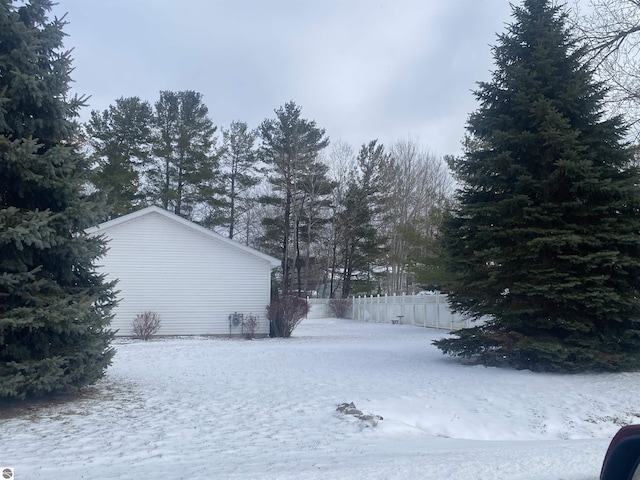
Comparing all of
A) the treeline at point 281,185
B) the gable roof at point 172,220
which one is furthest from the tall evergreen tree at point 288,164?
the gable roof at point 172,220

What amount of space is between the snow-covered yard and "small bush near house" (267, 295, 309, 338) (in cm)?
899

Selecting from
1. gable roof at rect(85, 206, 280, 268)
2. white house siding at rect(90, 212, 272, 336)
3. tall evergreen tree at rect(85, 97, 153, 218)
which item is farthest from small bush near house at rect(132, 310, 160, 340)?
tall evergreen tree at rect(85, 97, 153, 218)

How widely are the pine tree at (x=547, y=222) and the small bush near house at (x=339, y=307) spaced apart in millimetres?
29228

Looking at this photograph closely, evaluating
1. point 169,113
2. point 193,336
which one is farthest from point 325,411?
Answer: point 169,113

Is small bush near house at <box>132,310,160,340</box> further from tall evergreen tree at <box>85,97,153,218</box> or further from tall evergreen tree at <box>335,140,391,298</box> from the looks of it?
tall evergreen tree at <box>335,140,391,298</box>

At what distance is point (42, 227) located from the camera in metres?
8.39

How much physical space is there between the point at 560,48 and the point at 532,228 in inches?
171

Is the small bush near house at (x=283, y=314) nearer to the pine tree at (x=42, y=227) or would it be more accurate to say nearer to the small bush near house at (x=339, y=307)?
the pine tree at (x=42, y=227)

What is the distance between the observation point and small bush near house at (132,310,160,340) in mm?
21953

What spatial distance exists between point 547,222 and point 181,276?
15.2m

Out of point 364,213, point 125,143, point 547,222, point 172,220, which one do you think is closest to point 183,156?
point 125,143

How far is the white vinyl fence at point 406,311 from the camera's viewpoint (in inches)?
1063

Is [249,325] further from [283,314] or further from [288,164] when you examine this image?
[288,164]

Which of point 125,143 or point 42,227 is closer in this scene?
point 42,227
